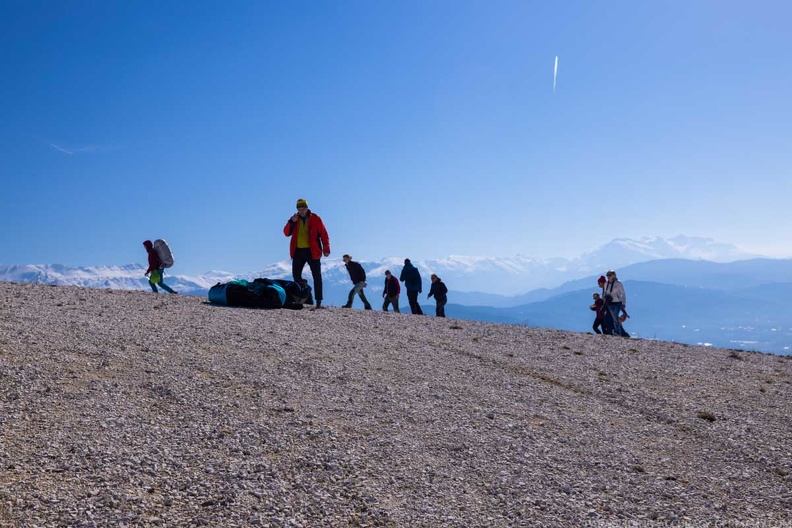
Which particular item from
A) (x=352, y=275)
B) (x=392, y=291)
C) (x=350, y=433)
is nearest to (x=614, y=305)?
(x=392, y=291)

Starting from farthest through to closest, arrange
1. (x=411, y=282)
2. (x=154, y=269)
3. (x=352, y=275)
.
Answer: (x=411, y=282) → (x=352, y=275) → (x=154, y=269)

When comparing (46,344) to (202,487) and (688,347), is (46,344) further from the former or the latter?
(688,347)

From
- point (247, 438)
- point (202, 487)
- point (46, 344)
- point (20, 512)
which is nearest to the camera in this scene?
point (20, 512)

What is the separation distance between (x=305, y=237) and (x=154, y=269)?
7.17 metres

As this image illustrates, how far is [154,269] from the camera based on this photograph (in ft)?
69.2

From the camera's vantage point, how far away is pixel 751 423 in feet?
32.4

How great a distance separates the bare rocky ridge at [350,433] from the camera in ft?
18.6

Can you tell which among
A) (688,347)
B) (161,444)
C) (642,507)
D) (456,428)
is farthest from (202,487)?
(688,347)

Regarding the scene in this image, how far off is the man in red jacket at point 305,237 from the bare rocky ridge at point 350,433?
15.2ft

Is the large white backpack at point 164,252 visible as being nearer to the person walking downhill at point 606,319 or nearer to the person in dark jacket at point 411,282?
the person in dark jacket at point 411,282

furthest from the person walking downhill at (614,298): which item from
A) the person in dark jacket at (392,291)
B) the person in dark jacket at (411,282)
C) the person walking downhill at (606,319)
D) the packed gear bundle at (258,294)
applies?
the packed gear bundle at (258,294)

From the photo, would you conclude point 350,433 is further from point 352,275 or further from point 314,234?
point 352,275

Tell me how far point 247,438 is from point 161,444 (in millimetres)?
1026

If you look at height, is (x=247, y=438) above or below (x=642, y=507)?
above
